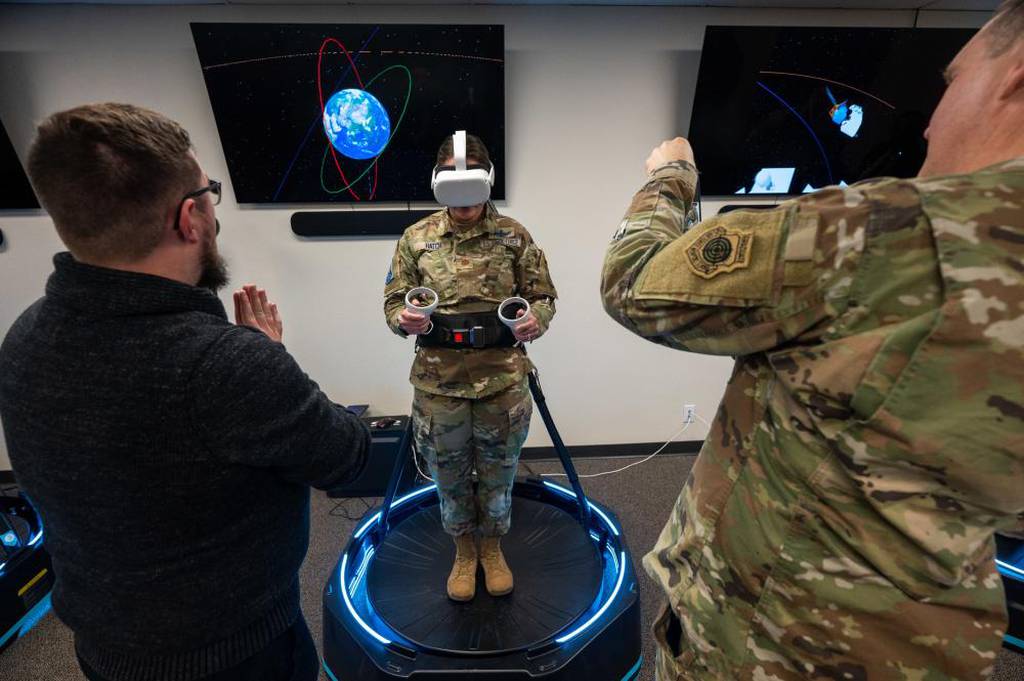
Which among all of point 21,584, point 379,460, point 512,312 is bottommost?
point 379,460

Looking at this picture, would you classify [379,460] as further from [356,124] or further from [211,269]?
[211,269]

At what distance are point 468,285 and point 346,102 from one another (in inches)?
52.6

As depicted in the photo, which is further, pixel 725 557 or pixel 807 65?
A: pixel 807 65

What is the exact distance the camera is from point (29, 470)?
80 cm

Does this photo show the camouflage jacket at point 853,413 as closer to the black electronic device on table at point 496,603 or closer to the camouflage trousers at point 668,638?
the camouflage trousers at point 668,638

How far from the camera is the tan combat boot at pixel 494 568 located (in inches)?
75.8

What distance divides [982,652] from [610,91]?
8.48ft

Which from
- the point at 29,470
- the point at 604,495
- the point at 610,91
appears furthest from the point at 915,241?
the point at 604,495

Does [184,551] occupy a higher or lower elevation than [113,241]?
lower

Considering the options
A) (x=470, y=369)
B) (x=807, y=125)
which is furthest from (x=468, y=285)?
(x=807, y=125)

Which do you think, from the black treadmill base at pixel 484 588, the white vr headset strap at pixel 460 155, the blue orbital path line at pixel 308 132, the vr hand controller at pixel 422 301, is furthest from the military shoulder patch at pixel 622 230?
the blue orbital path line at pixel 308 132

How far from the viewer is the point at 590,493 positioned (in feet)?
9.34

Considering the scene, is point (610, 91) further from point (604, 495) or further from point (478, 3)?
point (604, 495)

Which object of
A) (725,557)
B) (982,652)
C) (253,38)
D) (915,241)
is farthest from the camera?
(253,38)
